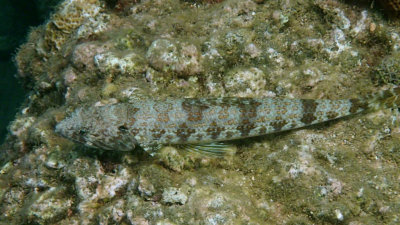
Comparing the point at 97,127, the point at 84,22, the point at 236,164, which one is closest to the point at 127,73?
the point at 97,127

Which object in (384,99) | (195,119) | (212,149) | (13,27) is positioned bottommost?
(13,27)

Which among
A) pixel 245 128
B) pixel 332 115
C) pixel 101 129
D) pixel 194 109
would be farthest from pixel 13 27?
pixel 332 115

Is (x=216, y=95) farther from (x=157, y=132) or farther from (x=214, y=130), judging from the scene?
(x=157, y=132)

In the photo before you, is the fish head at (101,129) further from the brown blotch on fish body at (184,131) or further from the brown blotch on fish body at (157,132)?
the brown blotch on fish body at (184,131)

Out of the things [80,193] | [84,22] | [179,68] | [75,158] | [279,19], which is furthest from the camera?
[84,22]

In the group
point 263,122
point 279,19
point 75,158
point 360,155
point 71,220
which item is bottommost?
point 71,220

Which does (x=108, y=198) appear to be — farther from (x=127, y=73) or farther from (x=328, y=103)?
(x=328, y=103)

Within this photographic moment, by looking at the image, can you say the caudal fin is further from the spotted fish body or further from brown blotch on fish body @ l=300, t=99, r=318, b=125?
brown blotch on fish body @ l=300, t=99, r=318, b=125
